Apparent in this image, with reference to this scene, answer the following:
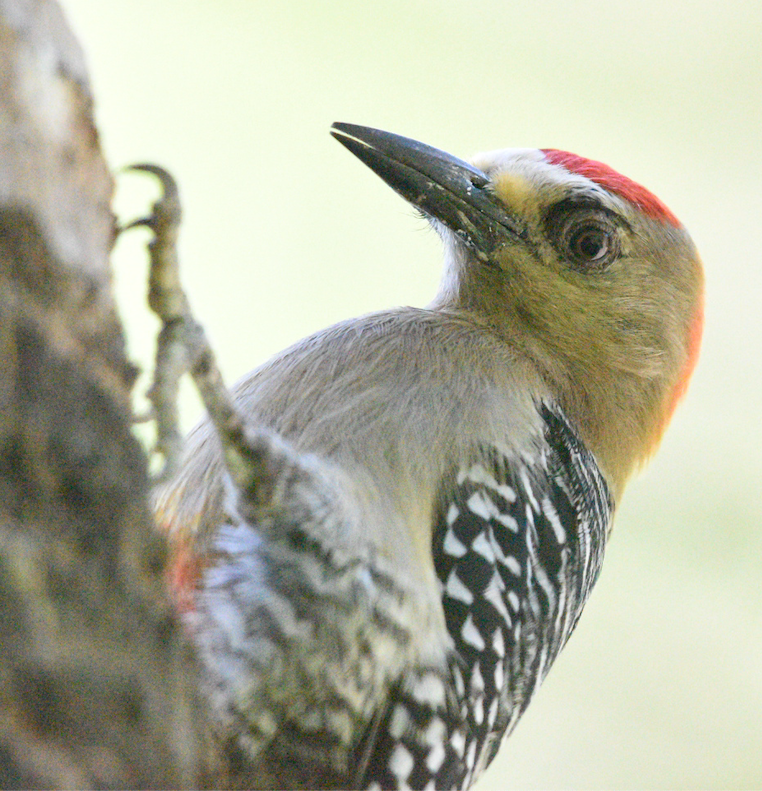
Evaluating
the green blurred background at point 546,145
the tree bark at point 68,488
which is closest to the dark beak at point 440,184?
the tree bark at point 68,488

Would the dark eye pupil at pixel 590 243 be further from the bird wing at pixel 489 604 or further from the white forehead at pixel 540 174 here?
the bird wing at pixel 489 604

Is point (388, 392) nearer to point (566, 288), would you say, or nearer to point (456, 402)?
point (456, 402)

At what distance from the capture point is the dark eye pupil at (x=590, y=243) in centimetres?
277

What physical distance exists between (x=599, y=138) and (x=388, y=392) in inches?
152

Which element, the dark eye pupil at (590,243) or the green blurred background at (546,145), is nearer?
the dark eye pupil at (590,243)

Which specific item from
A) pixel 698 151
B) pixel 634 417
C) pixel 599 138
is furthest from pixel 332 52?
pixel 634 417

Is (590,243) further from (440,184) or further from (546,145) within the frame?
(546,145)

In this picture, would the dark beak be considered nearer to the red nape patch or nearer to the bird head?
the bird head

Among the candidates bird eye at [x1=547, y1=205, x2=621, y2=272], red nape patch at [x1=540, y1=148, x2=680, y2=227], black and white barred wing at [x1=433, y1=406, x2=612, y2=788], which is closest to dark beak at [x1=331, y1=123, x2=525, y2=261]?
bird eye at [x1=547, y1=205, x2=621, y2=272]

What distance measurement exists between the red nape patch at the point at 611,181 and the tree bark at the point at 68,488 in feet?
6.15

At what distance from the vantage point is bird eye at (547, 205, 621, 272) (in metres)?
2.74

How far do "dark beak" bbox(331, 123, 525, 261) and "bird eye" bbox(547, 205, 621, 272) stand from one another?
11 cm

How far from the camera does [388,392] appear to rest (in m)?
2.20

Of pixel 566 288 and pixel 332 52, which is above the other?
pixel 332 52
